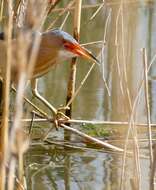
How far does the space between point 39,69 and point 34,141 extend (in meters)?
0.44

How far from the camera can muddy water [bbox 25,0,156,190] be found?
2.40 meters

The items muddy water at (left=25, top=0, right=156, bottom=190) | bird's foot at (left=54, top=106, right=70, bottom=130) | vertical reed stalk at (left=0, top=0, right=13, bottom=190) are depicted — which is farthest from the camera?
bird's foot at (left=54, top=106, right=70, bottom=130)

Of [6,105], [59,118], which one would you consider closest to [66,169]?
[59,118]

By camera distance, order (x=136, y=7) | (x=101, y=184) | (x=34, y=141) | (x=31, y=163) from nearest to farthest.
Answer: (x=101, y=184)
(x=31, y=163)
(x=34, y=141)
(x=136, y=7)

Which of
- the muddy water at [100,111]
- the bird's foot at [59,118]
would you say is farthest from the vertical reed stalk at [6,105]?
the bird's foot at [59,118]

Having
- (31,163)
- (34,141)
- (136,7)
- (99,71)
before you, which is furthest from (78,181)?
(136,7)

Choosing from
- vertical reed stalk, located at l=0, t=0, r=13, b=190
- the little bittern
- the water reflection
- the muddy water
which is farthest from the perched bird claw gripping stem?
vertical reed stalk, located at l=0, t=0, r=13, b=190

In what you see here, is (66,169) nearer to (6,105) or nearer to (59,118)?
(59,118)

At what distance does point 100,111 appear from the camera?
3285 mm

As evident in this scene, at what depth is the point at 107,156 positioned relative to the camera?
2734 mm

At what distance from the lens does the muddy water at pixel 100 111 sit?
2399mm

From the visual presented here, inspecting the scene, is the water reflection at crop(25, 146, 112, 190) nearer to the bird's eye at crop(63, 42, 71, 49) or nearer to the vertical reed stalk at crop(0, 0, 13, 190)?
the bird's eye at crop(63, 42, 71, 49)

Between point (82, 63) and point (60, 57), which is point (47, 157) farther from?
point (82, 63)

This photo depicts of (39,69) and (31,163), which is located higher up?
(39,69)
